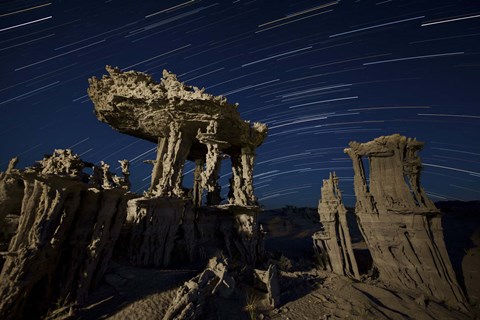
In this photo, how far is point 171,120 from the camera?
16562mm

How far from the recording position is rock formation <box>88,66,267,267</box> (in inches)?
519

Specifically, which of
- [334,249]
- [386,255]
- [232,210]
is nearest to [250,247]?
[232,210]

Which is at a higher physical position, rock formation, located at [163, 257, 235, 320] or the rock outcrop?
the rock outcrop

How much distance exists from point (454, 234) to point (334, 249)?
64.3 feet

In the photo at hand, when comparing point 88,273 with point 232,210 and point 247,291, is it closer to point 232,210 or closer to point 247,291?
point 247,291

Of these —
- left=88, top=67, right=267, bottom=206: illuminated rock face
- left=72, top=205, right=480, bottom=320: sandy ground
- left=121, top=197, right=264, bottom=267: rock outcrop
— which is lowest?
left=72, top=205, right=480, bottom=320: sandy ground

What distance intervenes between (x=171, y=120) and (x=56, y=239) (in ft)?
35.9

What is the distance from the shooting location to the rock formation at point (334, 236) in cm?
1599

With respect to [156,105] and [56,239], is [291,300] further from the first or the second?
[156,105]

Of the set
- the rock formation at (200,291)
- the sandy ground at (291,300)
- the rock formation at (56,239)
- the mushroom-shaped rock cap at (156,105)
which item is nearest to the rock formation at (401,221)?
the sandy ground at (291,300)

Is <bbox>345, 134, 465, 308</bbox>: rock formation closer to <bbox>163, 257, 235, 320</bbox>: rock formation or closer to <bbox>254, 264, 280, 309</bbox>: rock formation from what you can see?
<bbox>254, 264, 280, 309</bbox>: rock formation

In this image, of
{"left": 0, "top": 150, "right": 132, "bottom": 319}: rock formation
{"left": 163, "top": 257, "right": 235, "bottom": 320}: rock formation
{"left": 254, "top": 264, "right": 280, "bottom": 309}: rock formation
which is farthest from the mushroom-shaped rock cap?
{"left": 254, "top": 264, "right": 280, "bottom": 309}: rock formation

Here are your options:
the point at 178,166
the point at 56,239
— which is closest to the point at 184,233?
the point at 178,166

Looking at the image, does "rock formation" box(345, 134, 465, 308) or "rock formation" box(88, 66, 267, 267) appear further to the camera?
"rock formation" box(345, 134, 465, 308)
